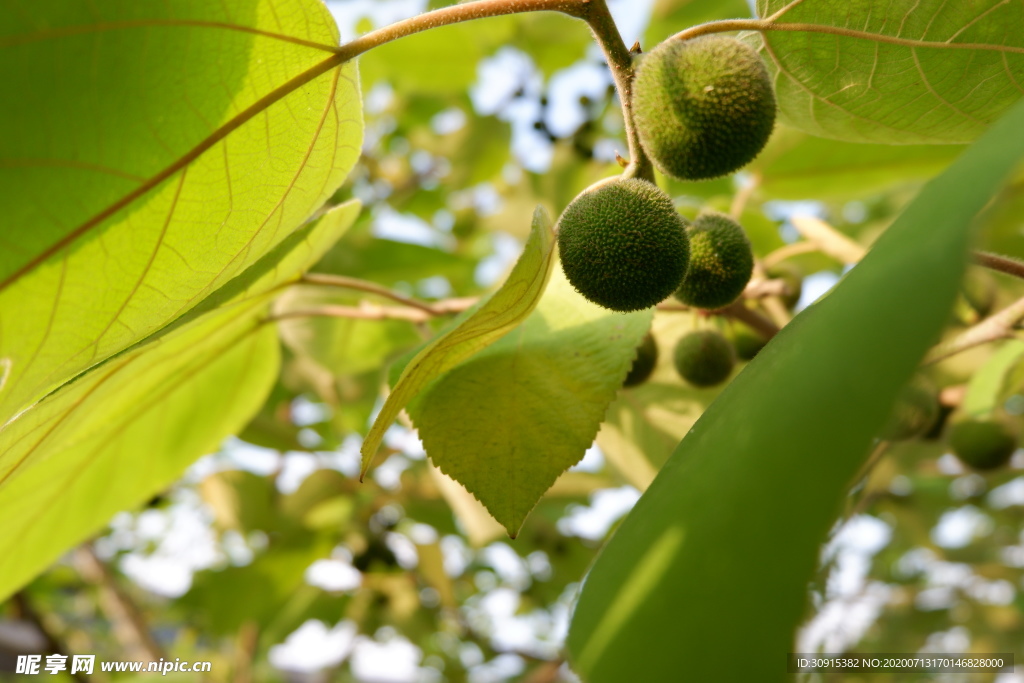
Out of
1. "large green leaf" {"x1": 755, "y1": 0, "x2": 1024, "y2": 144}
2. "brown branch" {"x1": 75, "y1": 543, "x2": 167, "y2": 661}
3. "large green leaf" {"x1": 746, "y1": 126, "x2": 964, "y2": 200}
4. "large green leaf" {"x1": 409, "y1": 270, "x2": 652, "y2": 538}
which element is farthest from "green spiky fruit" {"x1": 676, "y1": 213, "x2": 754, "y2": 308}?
"brown branch" {"x1": 75, "y1": 543, "x2": 167, "y2": 661}

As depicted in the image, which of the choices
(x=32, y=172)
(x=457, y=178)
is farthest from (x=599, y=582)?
(x=457, y=178)

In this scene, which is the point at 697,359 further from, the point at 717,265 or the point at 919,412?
the point at 919,412

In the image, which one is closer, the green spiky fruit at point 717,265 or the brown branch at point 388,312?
the green spiky fruit at point 717,265

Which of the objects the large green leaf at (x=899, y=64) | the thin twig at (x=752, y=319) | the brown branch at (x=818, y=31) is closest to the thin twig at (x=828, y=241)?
the thin twig at (x=752, y=319)

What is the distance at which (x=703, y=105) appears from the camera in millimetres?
908

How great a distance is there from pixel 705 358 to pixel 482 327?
23.6 inches

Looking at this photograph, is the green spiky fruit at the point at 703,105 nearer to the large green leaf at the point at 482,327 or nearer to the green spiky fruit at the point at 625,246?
the green spiky fruit at the point at 625,246

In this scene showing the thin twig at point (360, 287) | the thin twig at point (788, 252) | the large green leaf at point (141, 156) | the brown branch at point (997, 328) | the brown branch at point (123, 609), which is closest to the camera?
the large green leaf at point (141, 156)

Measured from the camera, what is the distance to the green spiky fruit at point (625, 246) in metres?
0.91

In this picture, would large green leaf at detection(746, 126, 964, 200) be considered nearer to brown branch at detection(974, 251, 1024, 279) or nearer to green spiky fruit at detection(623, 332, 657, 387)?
green spiky fruit at detection(623, 332, 657, 387)

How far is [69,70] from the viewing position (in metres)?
0.81

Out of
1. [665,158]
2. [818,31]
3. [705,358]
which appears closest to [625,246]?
[665,158]

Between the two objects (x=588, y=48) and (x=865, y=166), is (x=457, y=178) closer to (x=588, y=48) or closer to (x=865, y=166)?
(x=588, y=48)

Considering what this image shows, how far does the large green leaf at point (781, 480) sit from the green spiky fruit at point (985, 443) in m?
1.40
